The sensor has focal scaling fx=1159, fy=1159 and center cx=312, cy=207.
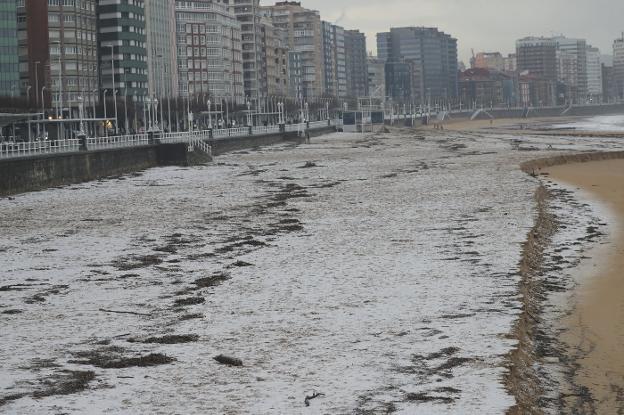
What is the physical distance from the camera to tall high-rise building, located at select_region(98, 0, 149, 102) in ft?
584

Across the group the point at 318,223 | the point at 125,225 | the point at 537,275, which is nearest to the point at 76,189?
the point at 125,225

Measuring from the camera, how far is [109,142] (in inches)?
3282

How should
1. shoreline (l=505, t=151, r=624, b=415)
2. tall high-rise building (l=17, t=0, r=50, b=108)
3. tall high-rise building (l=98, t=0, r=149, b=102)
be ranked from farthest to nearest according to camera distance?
tall high-rise building (l=98, t=0, r=149, b=102)
tall high-rise building (l=17, t=0, r=50, b=108)
shoreline (l=505, t=151, r=624, b=415)

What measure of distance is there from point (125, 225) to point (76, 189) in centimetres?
2115

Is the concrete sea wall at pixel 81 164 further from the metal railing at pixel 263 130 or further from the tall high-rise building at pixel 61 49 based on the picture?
the tall high-rise building at pixel 61 49

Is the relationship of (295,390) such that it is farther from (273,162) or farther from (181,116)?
(181,116)

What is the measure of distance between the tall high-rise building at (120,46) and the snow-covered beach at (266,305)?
133443 millimetres

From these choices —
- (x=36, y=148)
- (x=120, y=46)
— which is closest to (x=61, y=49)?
(x=120, y=46)

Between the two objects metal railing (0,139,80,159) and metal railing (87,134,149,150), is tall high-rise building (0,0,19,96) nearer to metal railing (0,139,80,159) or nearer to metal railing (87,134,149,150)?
metal railing (87,134,149,150)

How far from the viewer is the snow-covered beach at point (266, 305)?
54.6ft

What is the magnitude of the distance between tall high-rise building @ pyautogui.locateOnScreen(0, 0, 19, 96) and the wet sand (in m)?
109

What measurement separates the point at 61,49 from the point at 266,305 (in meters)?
149

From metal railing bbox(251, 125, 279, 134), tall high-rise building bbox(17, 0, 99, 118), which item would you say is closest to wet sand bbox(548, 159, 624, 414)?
metal railing bbox(251, 125, 279, 134)

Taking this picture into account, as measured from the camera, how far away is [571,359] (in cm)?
1836
